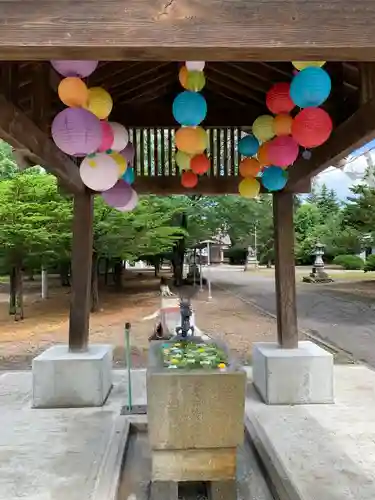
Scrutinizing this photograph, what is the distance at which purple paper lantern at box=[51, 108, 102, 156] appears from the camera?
8.99 feet

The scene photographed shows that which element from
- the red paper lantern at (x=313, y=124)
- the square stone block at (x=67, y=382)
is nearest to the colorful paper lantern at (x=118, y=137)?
the red paper lantern at (x=313, y=124)

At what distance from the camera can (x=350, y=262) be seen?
3141cm

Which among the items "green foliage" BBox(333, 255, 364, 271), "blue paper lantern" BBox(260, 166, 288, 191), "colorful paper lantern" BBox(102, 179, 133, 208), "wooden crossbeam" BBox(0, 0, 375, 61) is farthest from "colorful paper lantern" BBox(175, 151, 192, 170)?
"green foliage" BBox(333, 255, 364, 271)

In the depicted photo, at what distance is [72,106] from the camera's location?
274 cm

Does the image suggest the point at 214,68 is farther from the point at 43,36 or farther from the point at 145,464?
the point at 145,464

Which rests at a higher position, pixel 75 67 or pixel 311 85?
pixel 75 67

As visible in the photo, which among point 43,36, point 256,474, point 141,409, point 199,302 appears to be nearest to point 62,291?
point 199,302

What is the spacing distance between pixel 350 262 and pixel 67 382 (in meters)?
28.8

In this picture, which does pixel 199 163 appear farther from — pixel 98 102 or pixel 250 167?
pixel 98 102

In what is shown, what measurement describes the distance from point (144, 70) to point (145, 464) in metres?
3.43

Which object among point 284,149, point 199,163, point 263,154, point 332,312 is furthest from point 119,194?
point 332,312

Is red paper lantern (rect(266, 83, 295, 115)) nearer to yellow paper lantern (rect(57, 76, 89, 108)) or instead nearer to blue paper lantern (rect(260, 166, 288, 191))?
blue paper lantern (rect(260, 166, 288, 191))

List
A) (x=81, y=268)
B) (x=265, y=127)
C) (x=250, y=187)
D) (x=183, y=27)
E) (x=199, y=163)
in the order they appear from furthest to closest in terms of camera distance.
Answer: (x=81, y=268) → (x=250, y=187) → (x=199, y=163) → (x=265, y=127) → (x=183, y=27)

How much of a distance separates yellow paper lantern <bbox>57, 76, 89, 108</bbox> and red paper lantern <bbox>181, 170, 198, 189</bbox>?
2372mm
